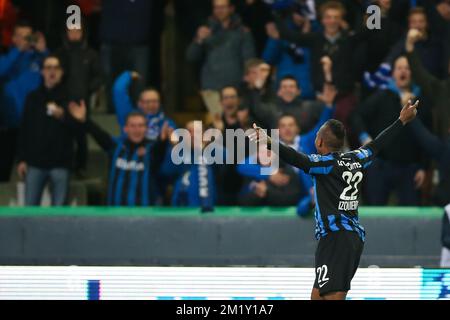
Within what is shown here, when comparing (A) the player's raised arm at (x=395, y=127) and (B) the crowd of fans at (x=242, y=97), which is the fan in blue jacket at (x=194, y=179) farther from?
(A) the player's raised arm at (x=395, y=127)

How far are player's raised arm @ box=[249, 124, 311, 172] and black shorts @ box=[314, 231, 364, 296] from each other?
1.74ft

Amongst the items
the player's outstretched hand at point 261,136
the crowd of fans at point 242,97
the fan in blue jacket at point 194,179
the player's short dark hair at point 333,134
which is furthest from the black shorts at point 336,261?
the fan in blue jacket at point 194,179

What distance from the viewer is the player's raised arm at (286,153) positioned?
912cm

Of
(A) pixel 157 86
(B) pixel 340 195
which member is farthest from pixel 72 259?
(B) pixel 340 195

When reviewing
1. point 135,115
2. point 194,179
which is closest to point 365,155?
point 194,179

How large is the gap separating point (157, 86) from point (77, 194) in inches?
72.6

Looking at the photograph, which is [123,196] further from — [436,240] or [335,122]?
[335,122]

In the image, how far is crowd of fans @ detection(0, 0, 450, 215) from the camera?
13.0 meters

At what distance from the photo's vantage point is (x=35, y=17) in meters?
15.4

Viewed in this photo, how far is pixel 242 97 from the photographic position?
1316 cm

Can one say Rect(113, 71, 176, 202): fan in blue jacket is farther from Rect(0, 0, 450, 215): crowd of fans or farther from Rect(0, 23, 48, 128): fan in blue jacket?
Rect(0, 23, 48, 128): fan in blue jacket

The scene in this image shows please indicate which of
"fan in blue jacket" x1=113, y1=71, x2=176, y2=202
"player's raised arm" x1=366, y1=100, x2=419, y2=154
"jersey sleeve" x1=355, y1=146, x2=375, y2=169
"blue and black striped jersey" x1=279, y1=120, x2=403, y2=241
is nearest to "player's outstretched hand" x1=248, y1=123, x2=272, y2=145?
"blue and black striped jersey" x1=279, y1=120, x2=403, y2=241

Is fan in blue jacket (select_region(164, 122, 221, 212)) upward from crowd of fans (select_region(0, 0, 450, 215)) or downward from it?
downward

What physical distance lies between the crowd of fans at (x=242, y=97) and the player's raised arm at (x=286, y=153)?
10.5ft
